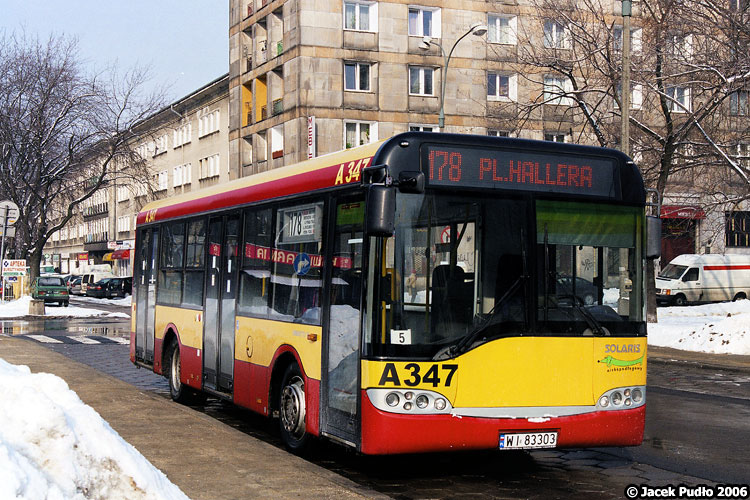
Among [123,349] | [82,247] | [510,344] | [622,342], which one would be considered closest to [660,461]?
[622,342]

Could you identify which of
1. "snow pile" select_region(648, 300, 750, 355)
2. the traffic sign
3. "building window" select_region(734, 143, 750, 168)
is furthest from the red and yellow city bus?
the traffic sign

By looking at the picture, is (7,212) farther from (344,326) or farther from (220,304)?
(344,326)

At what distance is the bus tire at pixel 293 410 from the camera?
959cm

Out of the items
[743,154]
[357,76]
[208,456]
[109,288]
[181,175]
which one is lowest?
[208,456]

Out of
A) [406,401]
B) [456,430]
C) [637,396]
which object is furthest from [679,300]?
[406,401]

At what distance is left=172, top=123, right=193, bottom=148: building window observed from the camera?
72.4 metres

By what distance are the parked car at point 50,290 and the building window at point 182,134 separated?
2013 cm

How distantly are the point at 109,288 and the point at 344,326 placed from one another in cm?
6317

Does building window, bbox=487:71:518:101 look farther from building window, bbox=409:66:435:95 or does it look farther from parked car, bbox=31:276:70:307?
parked car, bbox=31:276:70:307

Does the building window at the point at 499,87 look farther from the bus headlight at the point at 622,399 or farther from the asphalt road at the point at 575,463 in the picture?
the bus headlight at the point at 622,399

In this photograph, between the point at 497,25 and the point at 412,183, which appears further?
the point at 497,25

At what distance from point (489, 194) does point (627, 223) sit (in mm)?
1333

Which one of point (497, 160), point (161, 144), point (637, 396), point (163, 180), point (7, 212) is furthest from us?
point (161, 144)

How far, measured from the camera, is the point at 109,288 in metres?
69.5
